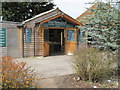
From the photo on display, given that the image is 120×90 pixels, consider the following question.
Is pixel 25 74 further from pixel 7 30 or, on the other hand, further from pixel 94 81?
pixel 7 30

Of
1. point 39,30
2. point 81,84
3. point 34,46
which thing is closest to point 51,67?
point 81,84

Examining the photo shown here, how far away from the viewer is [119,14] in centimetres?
504

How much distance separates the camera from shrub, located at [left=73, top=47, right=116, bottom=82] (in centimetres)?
431

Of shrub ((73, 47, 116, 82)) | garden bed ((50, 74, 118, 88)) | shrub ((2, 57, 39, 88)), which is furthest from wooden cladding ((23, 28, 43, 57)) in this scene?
shrub ((2, 57, 39, 88))

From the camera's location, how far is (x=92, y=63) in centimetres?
435

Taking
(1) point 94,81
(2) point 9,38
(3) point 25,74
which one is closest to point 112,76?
(1) point 94,81

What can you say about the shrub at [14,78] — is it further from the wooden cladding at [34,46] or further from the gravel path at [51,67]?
the wooden cladding at [34,46]

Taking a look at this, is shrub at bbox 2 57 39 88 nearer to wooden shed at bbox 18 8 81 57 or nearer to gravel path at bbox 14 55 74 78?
gravel path at bbox 14 55 74 78

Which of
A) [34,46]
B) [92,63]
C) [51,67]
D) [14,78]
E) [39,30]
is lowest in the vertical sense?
[51,67]

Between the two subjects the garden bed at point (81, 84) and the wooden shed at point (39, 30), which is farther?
the wooden shed at point (39, 30)

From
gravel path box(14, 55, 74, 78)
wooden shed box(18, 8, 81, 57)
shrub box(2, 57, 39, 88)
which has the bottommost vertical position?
gravel path box(14, 55, 74, 78)

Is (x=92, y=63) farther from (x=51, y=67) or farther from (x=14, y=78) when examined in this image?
(x=51, y=67)

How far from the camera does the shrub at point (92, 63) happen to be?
431 cm

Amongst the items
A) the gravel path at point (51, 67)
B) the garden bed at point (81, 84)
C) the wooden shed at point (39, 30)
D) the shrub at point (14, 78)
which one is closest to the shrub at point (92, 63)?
the garden bed at point (81, 84)
